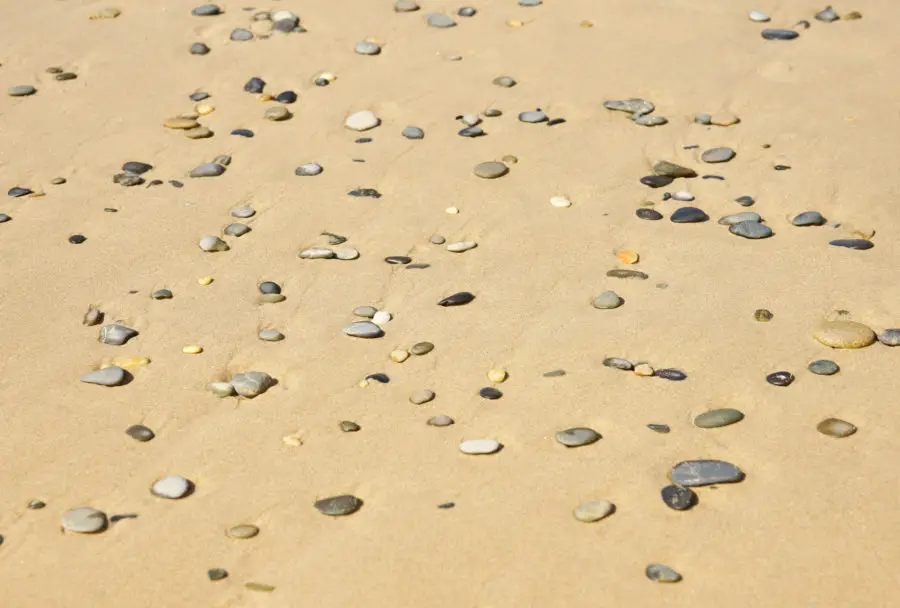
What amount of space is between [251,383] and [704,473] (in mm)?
1396

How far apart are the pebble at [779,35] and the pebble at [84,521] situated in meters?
4.19

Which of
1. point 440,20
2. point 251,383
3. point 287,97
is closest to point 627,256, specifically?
point 251,383

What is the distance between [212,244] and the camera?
417 centimetres

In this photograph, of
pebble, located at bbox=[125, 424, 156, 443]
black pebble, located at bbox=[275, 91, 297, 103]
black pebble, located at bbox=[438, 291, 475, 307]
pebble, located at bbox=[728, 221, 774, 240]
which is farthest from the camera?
black pebble, located at bbox=[275, 91, 297, 103]

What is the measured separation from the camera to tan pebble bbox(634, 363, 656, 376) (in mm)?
3404

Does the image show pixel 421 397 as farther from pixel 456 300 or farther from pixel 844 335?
pixel 844 335

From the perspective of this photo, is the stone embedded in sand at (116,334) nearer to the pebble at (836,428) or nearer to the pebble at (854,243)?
the pebble at (836,428)

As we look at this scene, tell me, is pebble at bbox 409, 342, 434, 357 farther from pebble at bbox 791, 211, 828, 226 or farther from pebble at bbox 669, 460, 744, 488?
pebble at bbox 791, 211, 828, 226

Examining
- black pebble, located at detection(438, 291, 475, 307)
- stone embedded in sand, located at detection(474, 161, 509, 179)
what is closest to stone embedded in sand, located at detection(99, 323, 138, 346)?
black pebble, located at detection(438, 291, 475, 307)

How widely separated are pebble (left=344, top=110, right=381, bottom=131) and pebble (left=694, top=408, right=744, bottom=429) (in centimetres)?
238

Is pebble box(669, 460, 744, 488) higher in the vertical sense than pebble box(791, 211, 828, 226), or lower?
lower

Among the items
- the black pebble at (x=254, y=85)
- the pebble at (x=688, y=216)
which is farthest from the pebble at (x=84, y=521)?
the black pebble at (x=254, y=85)

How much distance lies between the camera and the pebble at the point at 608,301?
12.3 feet

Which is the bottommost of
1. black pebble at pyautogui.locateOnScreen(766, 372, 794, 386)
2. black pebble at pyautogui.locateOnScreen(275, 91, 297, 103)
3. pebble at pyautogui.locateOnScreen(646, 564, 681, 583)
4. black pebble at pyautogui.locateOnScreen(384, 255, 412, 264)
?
pebble at pyautogui.locateOnScreen(646, 564, 681, 583)
